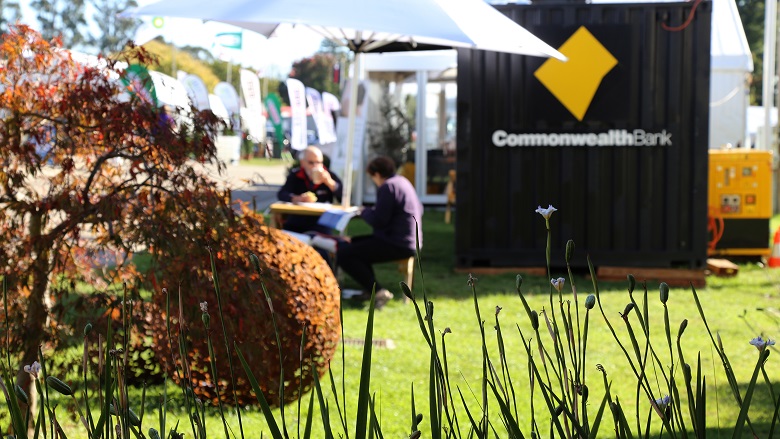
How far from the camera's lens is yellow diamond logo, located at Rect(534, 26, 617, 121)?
9.59m

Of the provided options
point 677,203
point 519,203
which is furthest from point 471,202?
point 677,203

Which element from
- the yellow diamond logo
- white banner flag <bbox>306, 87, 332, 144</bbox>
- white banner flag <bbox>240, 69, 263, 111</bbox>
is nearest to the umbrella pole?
the yellow diamond logo

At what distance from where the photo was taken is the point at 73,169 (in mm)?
4105

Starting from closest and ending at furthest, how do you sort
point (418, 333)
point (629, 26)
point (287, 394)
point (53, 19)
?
point (287, 394) < point (418, 333) < point (629, 26) < point (53, 19)

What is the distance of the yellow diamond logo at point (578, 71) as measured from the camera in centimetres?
959

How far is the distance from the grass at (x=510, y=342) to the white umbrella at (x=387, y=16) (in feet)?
5.21

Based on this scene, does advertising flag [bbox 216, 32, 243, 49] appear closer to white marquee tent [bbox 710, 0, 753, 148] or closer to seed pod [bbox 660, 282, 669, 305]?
white marquee tent [bbox 710, 0, 753, 148]

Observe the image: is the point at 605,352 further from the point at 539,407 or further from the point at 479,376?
the point at 539,407

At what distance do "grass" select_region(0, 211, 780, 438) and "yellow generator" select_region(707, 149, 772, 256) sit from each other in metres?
0.33

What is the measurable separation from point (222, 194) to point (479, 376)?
216 cm

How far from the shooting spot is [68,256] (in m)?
4.00

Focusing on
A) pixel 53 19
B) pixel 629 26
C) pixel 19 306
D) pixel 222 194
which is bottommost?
pixel 19 306

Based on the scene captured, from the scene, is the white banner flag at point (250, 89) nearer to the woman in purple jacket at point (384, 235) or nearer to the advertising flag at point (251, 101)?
the advertising flag at point (251, 101)

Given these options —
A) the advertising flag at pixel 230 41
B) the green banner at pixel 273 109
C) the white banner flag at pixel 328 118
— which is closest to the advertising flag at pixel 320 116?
the white banner flag at pixel 328 118
